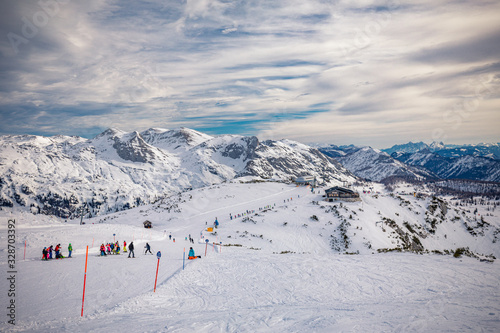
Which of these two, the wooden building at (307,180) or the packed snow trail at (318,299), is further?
the wooden building at (307,180)

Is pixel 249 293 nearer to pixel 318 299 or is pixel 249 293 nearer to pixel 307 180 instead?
pixel 318 299

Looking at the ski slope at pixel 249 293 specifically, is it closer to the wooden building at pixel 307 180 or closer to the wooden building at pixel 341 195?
the wooden building at pixel 341 195

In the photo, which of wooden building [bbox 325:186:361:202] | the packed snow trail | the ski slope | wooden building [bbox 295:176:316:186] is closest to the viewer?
the packed snow trail

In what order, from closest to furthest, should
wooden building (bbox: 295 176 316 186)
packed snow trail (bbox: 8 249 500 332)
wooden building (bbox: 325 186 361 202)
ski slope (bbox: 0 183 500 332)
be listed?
packed snow trail (bbox: 8 249 500 332) → ski slope (bbox: 0 183 500 332) → wooden building (bbox: 325 186 361 202) → wooden building (bbox: 295 176 316 186)

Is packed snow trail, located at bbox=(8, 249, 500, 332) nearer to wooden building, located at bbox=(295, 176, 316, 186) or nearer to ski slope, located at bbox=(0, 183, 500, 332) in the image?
ski slope, located at bbox=(0, 183, 500, 332)

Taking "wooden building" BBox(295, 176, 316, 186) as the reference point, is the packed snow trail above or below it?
above

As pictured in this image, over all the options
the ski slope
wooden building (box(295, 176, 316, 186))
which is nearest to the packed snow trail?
the ski slope

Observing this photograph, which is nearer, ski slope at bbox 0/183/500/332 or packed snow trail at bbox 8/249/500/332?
packed snow trail at bbox 8/249/500/332

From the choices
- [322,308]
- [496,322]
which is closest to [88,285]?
[322,308]

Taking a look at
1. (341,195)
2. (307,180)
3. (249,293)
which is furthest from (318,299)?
(307,180)

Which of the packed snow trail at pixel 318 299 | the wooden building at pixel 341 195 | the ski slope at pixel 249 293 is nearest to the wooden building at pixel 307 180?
the wooden building at pixel 341 195

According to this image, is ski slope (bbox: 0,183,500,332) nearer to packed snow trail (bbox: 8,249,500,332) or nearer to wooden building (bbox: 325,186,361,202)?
packed snow trail (bbox: 8,249,500,332)

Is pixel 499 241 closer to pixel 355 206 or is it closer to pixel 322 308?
pixel 355 206

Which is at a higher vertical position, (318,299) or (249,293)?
(318,299)
